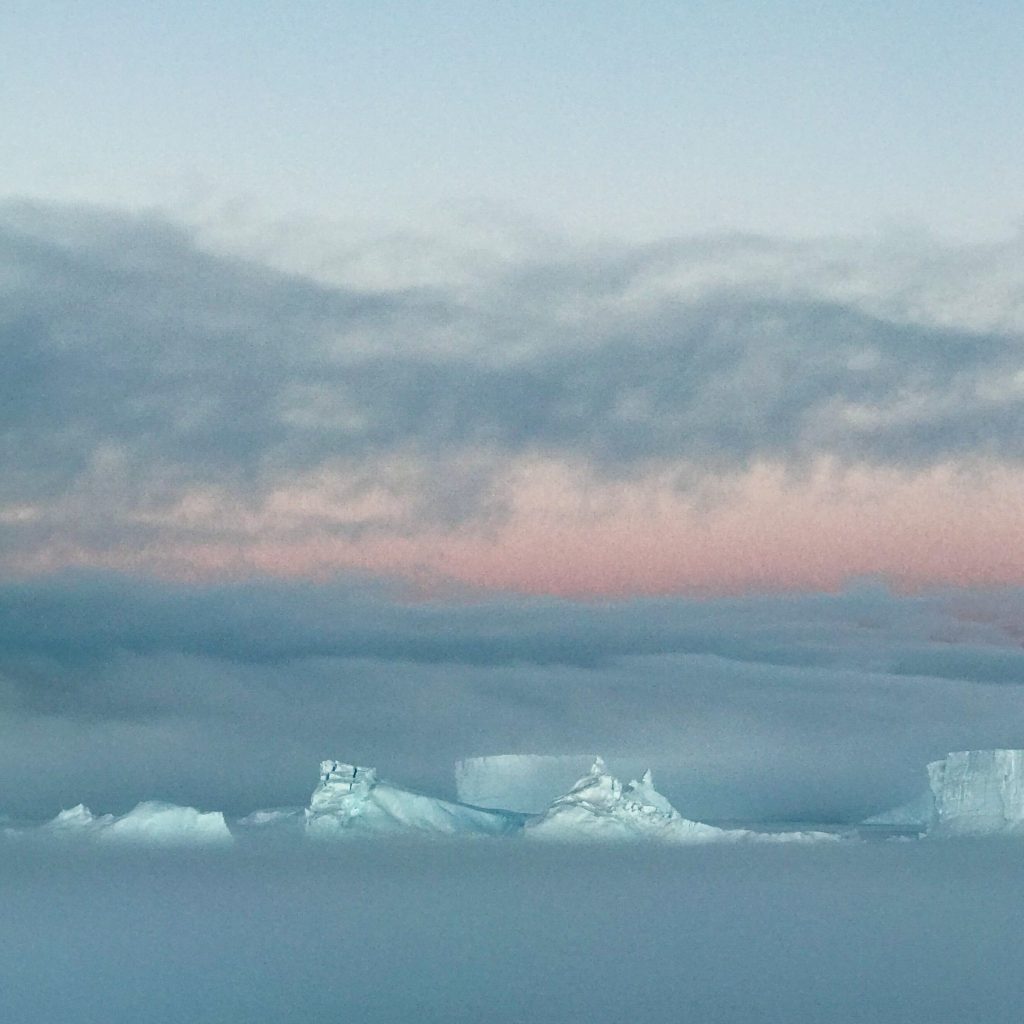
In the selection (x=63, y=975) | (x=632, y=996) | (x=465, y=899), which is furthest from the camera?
(x=465, y=899)

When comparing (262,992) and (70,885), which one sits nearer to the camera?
(262,992)

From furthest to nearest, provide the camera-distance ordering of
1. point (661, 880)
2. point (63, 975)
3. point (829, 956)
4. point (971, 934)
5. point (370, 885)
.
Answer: point (661, 880) < point (370, 885) < point (971, 934) < point (829, 956) < point (63, 975)

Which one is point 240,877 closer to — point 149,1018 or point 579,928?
point 579,928

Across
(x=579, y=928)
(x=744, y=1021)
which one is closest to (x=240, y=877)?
(x=579, y=928)

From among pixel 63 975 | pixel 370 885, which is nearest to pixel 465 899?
pixel 370 885

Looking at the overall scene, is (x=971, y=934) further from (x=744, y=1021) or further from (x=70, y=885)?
(x=70, y=885)

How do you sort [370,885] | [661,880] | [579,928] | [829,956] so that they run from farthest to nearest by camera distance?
[661,880] → [370,885] → [579,928] → [829,956]
